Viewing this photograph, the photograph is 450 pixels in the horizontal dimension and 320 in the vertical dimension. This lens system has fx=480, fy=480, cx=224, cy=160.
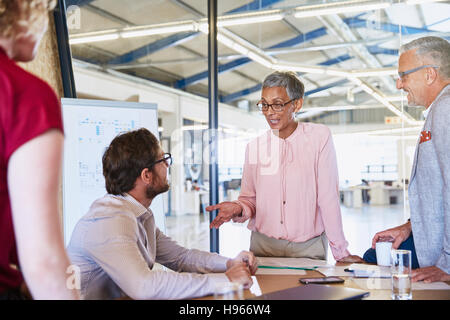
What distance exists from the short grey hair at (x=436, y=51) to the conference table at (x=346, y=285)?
0.96 metres

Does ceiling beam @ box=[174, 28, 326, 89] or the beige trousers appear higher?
ceiling beam @ box=[174, 28, 326, 89]

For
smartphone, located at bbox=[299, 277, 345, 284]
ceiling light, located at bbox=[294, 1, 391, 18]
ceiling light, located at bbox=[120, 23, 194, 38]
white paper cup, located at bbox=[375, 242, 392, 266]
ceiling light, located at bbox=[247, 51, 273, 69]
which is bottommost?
smartphone, located at bbox=[299, 277, 345, 284]

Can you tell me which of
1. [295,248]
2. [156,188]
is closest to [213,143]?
[295,248]

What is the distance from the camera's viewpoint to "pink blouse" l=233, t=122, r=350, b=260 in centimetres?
271

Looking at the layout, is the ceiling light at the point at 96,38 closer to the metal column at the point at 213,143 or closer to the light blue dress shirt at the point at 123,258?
the metal column at the point at 213,143

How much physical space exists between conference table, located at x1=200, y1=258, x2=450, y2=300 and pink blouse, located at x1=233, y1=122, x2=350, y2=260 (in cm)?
51

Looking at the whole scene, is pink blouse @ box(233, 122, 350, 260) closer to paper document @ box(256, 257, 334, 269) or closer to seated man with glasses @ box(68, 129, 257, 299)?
paper document @ box(256, 257, 334, 269)

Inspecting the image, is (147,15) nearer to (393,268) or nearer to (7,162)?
(393,268)

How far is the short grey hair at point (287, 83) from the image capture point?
279 cm

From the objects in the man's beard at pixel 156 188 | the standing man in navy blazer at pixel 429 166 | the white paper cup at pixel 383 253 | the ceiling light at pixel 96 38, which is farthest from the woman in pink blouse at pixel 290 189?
the ceiling light at pixel 96 38

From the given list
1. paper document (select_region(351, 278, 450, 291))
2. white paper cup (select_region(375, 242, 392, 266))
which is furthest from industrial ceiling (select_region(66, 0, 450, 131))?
paper document (select_region(351, 278, 450, 291))

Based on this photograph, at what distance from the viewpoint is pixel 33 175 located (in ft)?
3.08

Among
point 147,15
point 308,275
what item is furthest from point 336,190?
point 147,15

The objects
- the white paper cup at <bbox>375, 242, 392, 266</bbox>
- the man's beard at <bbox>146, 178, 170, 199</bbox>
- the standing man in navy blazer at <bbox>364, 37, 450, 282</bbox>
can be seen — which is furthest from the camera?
the white paper cup at <bbox>375, 242, 392, 266</bbox>
